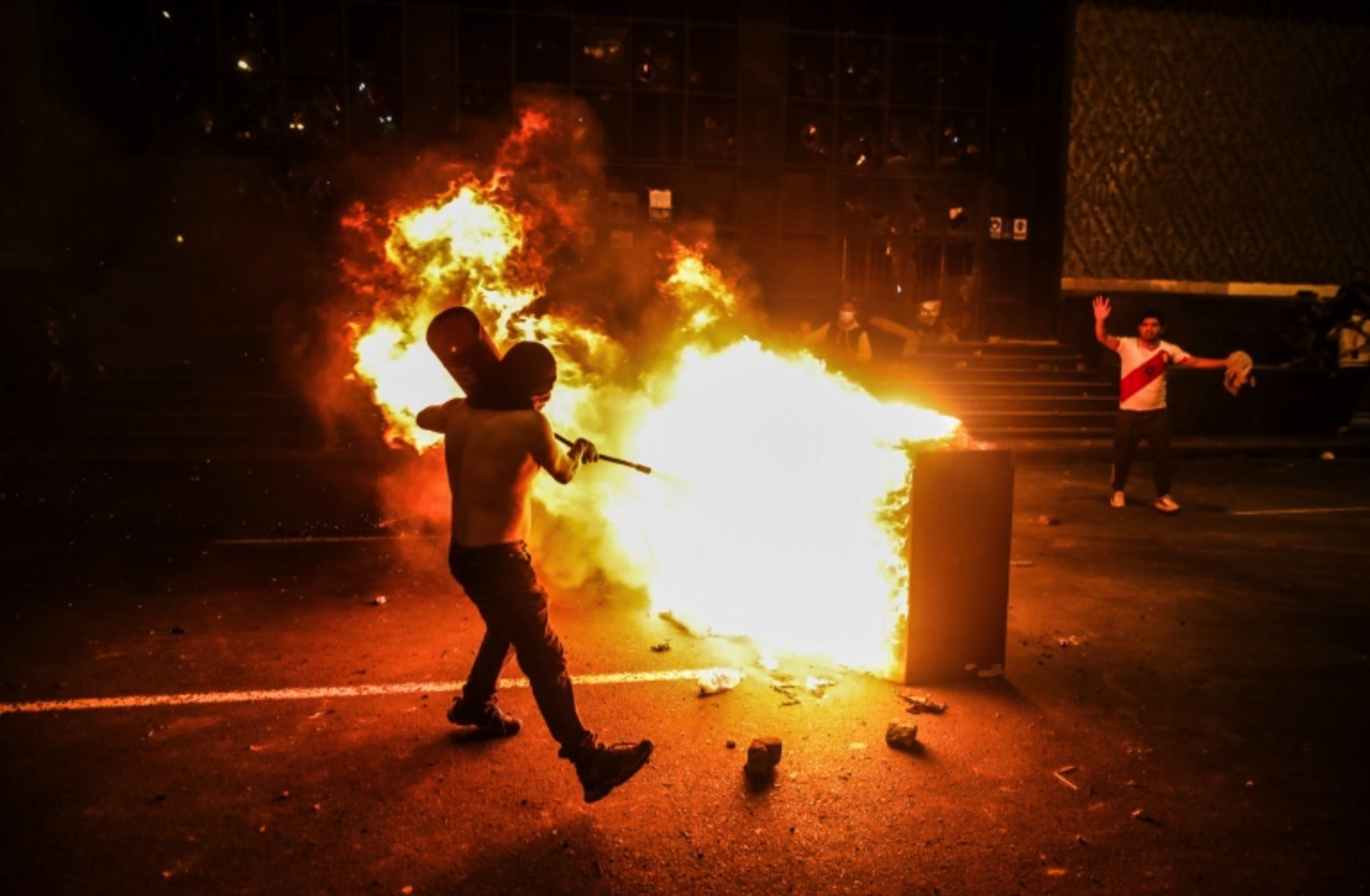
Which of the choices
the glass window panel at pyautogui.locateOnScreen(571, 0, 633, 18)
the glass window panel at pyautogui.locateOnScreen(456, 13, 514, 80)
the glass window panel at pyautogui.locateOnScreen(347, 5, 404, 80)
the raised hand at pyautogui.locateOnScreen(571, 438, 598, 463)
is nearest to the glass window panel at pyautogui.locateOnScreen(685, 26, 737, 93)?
the glass window panel at pyautogui.locateOnScreen(571, 0, 633, 18)

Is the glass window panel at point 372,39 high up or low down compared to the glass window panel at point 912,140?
up

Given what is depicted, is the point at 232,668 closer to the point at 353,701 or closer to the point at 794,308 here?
the point at 353,701

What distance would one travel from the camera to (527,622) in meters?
4.15

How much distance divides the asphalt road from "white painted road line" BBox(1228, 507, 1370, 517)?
10.0ft

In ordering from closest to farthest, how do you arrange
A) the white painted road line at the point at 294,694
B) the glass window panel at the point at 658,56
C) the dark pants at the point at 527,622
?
the dark pants at the point at 527,622
the white painted road line at the point at 294,694
the glass window panel at the point at 658,56

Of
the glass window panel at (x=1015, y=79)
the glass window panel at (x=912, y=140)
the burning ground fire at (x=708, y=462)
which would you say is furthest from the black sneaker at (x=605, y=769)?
the glass window panel at (x=1015, y=79)

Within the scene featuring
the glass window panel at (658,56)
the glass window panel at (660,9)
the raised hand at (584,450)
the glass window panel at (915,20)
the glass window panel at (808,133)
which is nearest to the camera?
the raised hand at (584,450)

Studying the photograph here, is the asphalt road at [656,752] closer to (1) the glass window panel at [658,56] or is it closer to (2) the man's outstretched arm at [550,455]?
(2) the man's outstretched arm at [550,455]

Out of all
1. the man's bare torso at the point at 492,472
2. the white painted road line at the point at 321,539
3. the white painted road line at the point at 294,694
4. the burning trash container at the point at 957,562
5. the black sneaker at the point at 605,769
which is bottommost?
the white painted road line at the point at 321,539

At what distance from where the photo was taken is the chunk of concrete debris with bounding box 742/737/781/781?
4273 millimetres

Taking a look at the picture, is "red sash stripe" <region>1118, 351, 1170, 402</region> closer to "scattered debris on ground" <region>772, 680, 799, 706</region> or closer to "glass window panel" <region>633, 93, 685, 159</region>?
"scattered debris on ground" <region>772, 680, 799, 706</region>

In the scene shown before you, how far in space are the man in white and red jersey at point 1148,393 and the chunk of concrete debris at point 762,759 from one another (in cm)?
744

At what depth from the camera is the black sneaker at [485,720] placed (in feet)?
15.4

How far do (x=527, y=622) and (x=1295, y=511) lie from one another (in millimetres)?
10187
